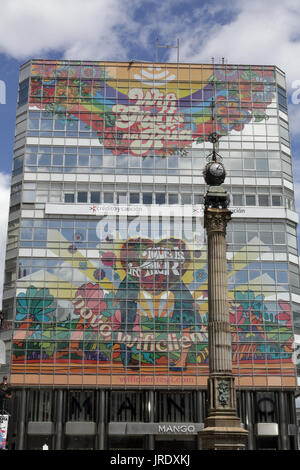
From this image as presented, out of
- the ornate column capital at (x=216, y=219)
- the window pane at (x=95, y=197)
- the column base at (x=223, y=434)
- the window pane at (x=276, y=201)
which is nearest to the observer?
the column base at (x=223, y=434)

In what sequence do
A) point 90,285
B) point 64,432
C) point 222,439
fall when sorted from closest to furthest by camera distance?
point 222,439, point 64,432, point 90,285

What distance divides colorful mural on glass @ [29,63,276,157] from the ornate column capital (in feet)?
120

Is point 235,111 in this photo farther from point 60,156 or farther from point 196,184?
point 60,156

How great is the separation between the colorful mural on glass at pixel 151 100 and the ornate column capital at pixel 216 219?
36668 millimetres

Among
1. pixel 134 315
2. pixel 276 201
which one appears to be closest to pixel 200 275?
pixel 134 315

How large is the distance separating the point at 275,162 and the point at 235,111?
7.98 metres

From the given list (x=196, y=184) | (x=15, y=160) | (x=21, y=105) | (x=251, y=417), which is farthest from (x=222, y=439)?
(x=21, y=105)

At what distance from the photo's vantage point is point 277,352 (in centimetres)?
6412

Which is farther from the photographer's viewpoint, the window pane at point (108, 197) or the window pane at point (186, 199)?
the window pane at point (186, 199)

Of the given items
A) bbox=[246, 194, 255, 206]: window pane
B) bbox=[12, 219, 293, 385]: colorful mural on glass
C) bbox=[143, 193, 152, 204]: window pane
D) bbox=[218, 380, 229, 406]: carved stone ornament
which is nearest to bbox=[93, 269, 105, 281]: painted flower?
bbox=[12, 219, 293, 385]: colorful mural on glass

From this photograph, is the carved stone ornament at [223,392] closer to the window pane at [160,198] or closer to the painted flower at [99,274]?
the painted flower at [99,274]

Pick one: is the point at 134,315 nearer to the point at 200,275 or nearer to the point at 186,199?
the point at 200,275

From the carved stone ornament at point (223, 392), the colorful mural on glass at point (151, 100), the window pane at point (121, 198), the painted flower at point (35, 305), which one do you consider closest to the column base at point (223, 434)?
the carved stone ornament at point (223, 392)

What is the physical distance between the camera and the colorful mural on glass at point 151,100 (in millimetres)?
71125
